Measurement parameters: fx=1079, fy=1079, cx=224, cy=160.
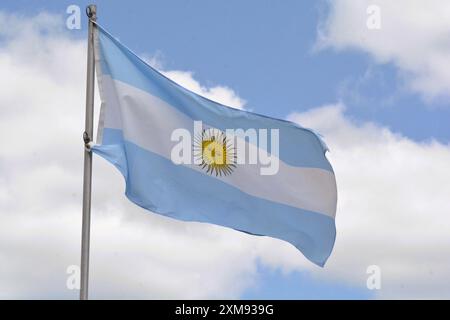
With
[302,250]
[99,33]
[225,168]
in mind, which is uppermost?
[99,33]

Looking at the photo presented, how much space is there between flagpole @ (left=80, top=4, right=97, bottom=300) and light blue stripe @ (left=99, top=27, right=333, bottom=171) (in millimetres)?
256

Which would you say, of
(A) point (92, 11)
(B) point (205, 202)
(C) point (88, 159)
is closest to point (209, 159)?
(B) point (205, 202)

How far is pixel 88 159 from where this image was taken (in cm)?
1658

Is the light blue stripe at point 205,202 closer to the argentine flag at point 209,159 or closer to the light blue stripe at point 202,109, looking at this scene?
the argentine flag at point 209,159

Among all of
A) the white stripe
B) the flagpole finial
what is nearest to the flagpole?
the flagpole finial

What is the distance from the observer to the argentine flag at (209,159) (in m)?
17.4

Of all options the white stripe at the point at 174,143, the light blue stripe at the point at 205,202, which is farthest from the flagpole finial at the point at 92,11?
the light blue stripe at the point at 205,202

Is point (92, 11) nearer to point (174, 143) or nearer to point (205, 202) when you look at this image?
point (174, 143)

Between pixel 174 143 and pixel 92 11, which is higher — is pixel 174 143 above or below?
below

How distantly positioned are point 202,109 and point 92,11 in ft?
8.17
